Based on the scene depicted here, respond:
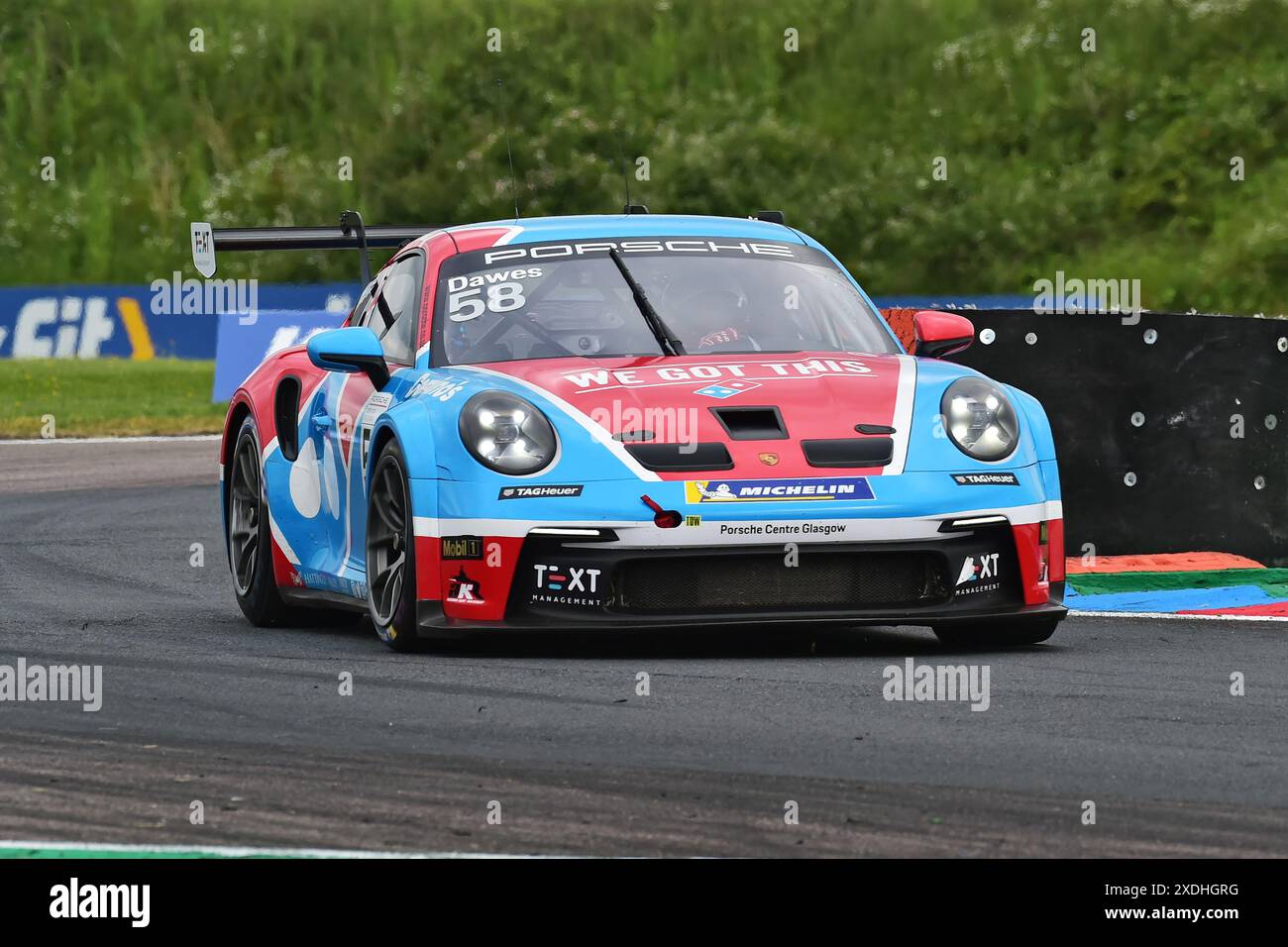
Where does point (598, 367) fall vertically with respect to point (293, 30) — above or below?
below

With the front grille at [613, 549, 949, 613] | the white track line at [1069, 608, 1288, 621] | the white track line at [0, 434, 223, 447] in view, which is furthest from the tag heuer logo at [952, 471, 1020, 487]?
the white track line at [0, 434, 223, 447]

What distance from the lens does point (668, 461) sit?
7527 mm

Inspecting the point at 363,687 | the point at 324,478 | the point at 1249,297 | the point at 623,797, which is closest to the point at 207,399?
the point at 1249,297

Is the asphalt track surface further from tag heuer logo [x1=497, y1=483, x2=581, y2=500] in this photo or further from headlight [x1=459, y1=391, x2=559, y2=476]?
headlight [x1=459, y1=391, x2=559, y2=476]

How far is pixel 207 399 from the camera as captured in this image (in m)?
27.5

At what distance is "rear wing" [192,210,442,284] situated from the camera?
982cm

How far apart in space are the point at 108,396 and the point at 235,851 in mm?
23672

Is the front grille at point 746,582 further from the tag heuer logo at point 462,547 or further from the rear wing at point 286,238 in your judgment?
the rear wing at point 286,238

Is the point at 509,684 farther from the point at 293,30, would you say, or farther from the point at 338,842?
the point at 293,30

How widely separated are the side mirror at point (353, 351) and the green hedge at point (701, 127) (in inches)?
1085

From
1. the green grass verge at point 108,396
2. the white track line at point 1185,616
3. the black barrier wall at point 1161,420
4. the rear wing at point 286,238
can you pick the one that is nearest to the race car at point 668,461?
the rear wing at point 286,238

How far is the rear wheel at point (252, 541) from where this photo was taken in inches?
376

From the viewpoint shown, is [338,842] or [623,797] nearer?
[338,842]
